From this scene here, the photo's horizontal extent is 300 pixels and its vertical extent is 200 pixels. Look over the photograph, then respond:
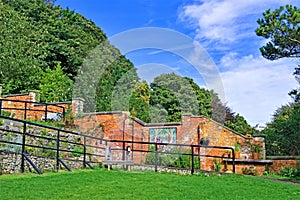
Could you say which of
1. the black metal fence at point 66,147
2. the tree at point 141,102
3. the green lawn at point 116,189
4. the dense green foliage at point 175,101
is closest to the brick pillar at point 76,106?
the black metal fence at point 66,147

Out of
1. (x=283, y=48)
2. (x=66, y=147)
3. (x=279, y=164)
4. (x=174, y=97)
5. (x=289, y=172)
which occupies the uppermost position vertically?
(x=283, y=48)

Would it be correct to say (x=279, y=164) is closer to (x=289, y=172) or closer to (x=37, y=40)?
(x=289, y=172)

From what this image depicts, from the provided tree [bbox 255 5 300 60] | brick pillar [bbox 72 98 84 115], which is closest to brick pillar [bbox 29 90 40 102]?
brick pillar [bbox 72 98 84 115]

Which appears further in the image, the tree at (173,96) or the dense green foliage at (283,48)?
the tree at (173,96)

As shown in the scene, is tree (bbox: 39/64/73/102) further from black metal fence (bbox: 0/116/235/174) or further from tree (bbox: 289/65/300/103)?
tree (bbox: 289/65/300/103)

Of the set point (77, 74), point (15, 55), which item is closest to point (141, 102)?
point (15, 55)

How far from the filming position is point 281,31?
14.4 m

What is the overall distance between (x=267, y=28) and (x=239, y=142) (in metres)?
4.37

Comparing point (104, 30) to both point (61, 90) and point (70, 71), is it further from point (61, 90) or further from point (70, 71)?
point (61, 90)

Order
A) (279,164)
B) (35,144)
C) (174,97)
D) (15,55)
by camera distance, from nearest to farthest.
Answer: (35,144)
(279,164)
(15,55)
(174,97)

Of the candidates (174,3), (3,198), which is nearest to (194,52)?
(174,3)

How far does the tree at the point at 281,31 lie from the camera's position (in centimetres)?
1417

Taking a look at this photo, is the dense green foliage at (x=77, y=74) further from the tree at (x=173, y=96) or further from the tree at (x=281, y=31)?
the tree at (x=281, y=31)

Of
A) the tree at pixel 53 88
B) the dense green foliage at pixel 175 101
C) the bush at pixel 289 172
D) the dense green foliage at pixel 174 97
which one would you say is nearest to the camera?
the bush at pixel 289 172
